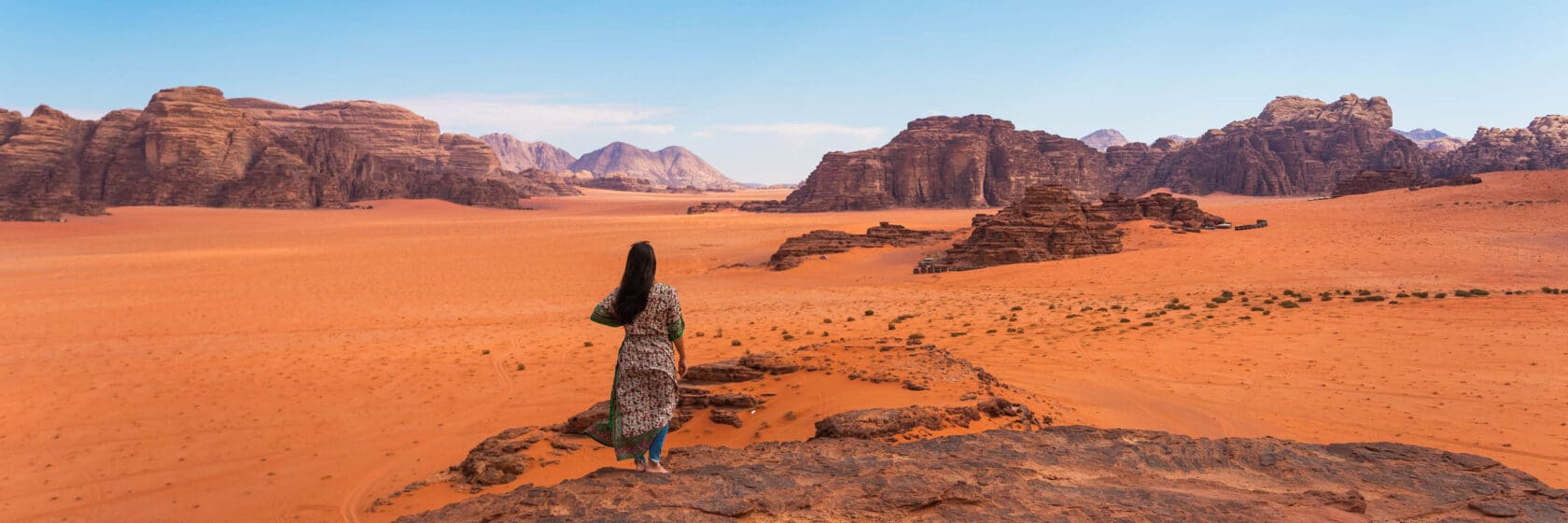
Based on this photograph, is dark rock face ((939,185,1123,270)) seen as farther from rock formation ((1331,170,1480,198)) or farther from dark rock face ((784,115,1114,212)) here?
dark rock face ((784,115,1114,212))

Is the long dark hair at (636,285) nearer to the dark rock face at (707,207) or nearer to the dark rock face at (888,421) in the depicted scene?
the dark rock face at (888,421)

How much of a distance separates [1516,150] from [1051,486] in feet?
309

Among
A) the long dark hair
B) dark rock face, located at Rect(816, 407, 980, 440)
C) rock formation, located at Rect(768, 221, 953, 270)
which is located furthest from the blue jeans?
rock formation, located at Rect(768, 221, 953, 270)

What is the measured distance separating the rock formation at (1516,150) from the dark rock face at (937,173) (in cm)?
3262

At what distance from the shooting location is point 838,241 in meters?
30.2

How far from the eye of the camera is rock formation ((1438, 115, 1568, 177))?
66125mm

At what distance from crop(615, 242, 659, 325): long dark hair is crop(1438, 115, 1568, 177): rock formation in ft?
280

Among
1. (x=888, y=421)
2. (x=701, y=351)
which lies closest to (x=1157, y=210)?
(x=701, y=351)

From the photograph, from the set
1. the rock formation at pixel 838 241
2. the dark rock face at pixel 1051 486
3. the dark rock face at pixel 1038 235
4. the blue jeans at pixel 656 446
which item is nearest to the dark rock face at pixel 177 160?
the rock formation at pixel 838 241

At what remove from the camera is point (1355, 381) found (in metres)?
8.25

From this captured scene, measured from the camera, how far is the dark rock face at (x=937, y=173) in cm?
7394

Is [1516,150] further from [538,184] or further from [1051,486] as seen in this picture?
[538,184]

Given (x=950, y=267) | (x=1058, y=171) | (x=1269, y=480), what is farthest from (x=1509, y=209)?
(x=1058, y=171)

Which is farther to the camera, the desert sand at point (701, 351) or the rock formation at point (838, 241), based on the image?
the rock formation at point (838, 241)
